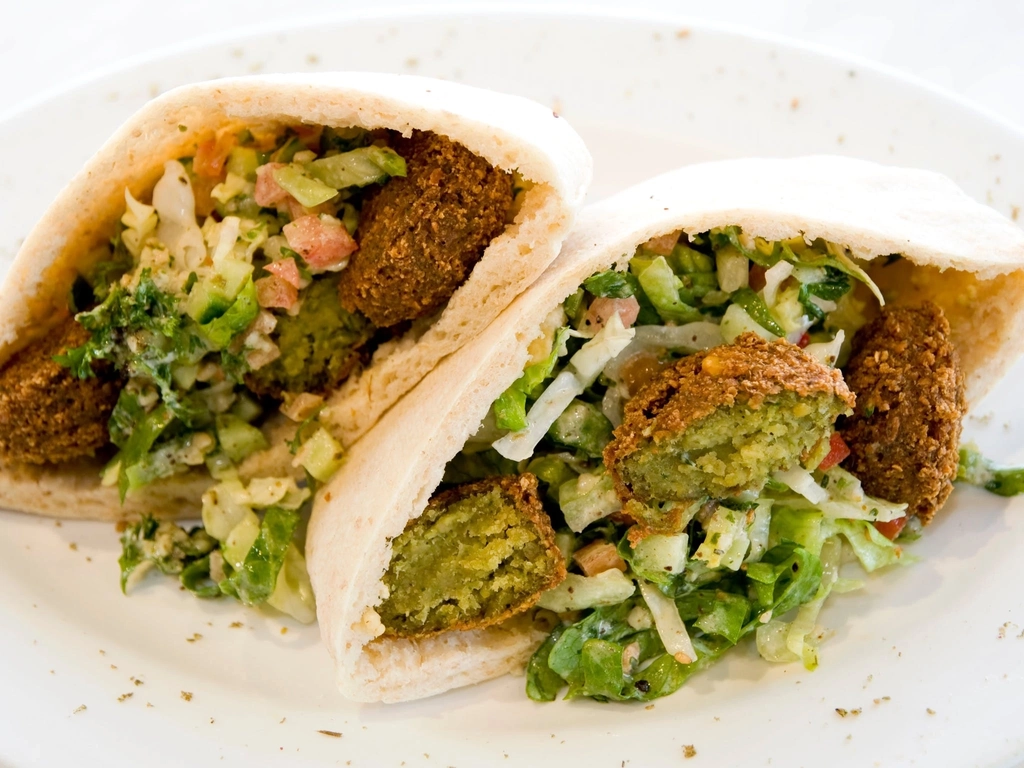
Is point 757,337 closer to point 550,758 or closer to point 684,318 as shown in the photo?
point 684,318

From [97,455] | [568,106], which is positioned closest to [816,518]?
[568,106]

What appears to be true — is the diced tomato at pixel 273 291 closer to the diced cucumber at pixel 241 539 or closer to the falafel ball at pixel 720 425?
the diced cucumber at pixel 241 539

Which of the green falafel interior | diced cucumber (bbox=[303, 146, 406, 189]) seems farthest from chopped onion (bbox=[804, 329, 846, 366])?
diced cucumber (bbox=[303, 146, 406, 189])

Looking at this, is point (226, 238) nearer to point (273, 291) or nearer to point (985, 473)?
point (273, 291)

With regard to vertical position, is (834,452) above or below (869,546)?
above

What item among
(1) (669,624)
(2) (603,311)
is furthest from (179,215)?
(1) (669,624)

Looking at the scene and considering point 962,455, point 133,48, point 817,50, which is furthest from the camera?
point 133,48
